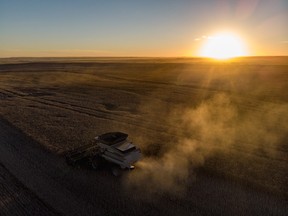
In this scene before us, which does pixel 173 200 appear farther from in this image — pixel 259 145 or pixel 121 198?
pixel 259 145

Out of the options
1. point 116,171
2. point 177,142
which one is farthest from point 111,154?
Result: point 177,142

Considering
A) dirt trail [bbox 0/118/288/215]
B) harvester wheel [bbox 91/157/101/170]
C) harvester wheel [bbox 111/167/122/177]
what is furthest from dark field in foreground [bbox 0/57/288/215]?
harvester wheel [bbox 91/157/101/170]

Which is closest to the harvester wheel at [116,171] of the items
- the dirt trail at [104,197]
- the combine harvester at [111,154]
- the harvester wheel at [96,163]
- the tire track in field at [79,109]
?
the combine harvester at [111,154]

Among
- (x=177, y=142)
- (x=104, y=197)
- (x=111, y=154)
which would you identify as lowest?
(x=177, y=142)

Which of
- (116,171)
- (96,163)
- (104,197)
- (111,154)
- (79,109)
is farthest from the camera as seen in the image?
(79,109)

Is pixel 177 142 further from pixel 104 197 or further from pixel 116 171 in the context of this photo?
pixel 104 197

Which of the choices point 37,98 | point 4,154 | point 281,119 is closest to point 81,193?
point 4,154
